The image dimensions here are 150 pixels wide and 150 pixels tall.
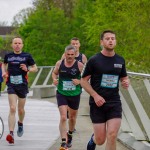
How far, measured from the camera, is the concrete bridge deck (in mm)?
9492

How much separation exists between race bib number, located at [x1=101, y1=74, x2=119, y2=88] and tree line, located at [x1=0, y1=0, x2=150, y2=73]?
33.6ft

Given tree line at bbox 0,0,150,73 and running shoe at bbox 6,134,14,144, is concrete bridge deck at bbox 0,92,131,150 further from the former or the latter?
tree line at bbox 0,0,150,73

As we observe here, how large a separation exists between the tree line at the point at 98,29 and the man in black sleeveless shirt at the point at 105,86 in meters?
10.2

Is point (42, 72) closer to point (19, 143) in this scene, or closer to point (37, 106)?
point (37, 106)

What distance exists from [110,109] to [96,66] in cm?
59

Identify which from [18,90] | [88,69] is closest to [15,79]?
[18,90]

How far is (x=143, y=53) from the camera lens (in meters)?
22.1

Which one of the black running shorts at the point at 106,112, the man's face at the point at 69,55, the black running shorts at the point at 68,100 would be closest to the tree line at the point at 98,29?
the black running shorts at the point at 68,100

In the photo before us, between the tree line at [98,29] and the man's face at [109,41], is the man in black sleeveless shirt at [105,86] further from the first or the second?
the tree line at [98,29]

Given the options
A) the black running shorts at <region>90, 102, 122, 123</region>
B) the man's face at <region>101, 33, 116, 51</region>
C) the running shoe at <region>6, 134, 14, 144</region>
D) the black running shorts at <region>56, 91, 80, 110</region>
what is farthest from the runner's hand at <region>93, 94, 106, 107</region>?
the running shoe at <region>6, 134, 14, 144</region>

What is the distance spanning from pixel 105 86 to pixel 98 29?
2207 centimetres

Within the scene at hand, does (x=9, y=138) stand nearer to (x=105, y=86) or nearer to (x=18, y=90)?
(x=18, y=90)

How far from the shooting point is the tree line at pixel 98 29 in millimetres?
22516

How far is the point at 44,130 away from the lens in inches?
461
